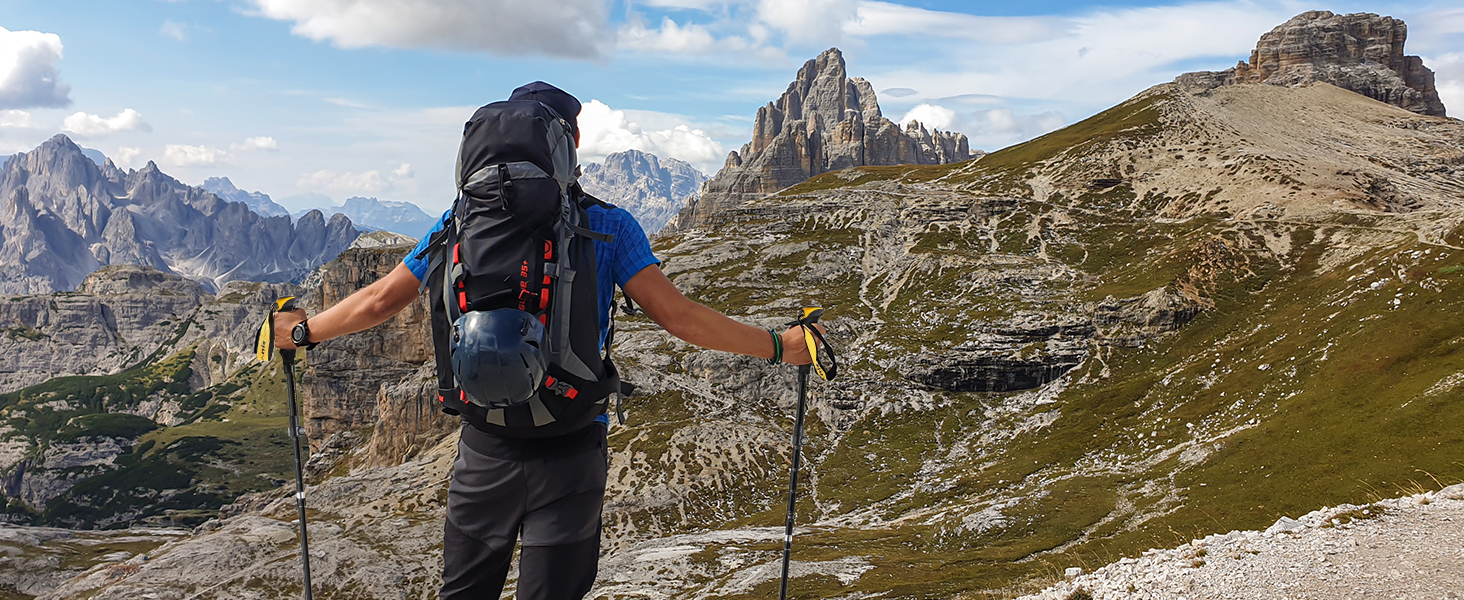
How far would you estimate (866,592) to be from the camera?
3734cm

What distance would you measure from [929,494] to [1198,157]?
358ft

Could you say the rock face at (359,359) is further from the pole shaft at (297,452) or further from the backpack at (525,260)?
the backpack at (525,260)

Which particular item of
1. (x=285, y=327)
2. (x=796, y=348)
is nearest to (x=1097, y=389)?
(x=796, y=348)

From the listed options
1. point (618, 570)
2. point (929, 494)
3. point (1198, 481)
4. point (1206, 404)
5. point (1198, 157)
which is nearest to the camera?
point (1198, 481)

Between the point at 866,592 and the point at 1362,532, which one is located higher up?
the point at 1362,532

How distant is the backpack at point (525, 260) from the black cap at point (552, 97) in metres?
0.38

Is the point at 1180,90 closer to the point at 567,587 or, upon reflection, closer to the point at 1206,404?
the point at 1206,404

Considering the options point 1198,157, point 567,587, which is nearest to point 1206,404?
point 567,587

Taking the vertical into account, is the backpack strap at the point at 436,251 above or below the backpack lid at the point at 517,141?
below

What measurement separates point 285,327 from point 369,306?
3.89ft

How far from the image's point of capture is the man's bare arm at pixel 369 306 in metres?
6.38

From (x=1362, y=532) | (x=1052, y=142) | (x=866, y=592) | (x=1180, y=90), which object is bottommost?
(x=866, y=592)

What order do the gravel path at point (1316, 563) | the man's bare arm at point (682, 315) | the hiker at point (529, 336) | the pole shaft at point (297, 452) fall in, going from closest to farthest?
1. the hiker at point (529, 336)
2. the man's bare arm at point (682, 315)
3. the pole shaft at point (297, 452)
4. the gravel path at point (1316, 563)

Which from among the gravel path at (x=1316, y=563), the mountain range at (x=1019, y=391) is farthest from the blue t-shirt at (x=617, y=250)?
the mountain range at (x=1019, y=391)
